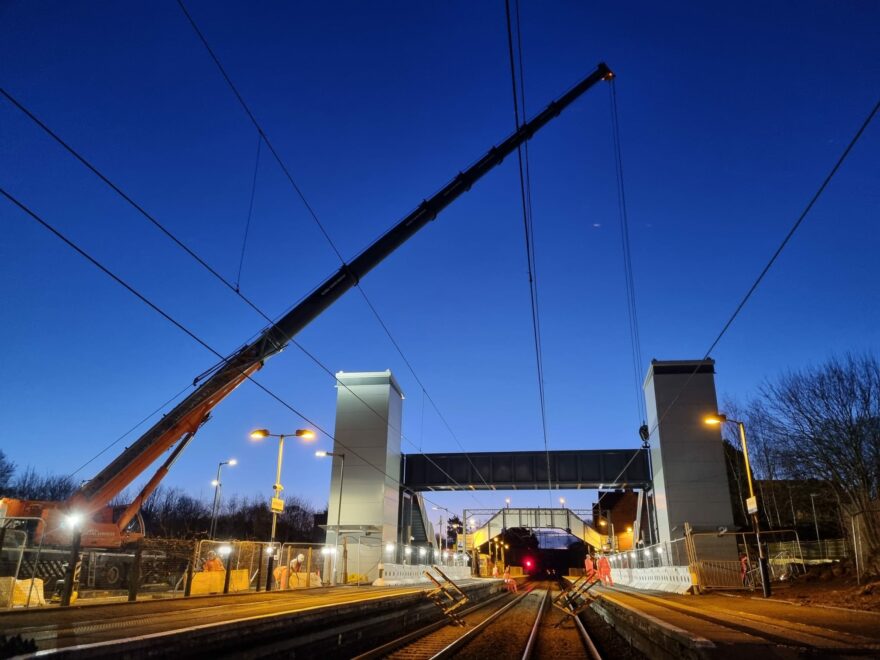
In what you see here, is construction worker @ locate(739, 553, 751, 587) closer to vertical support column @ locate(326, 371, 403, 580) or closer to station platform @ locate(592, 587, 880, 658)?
station platform @ locate(592, 587, 880, 658)

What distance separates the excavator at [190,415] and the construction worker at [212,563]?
2.89 m

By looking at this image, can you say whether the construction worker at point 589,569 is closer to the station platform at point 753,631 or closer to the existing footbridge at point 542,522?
the station platform at point 753,631

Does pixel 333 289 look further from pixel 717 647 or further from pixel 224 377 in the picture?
pixel 717 647

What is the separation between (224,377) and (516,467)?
114ft

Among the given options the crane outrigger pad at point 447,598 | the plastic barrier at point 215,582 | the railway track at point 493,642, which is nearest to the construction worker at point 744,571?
the railway track at point 493,642

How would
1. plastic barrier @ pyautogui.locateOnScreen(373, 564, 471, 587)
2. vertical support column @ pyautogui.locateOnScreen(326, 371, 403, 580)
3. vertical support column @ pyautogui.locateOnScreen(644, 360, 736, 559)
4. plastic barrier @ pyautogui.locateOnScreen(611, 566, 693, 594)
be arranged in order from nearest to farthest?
plastic barrier @ pyautogui.locateOnScreen(611, 566, 693, 594), plastic barrier @ pyautogui.locateOnScreen(373, 564, 471, 587), vertical support column @ pyautogui.locateOnScreen(644, 360, 736, 559), vertical support column @ pyautogui.locateOnScreen(326, 371, 403, 580)

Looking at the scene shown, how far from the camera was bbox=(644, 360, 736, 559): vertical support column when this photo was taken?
3925 cm

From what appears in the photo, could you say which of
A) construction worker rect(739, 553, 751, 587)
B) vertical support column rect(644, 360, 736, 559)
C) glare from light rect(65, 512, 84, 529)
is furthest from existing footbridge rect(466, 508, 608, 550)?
glare from light rect(65, 512, 84, 529)

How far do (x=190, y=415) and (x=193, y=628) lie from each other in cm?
1290

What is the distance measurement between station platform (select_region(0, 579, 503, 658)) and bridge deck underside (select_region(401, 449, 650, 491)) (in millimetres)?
33357

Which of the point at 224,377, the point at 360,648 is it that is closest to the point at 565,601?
the point at 360,648

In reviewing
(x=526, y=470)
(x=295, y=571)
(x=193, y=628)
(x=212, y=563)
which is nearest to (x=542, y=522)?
(x=526, y=470)

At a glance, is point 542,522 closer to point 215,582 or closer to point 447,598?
point 447,598

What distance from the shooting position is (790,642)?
910 centimetres
